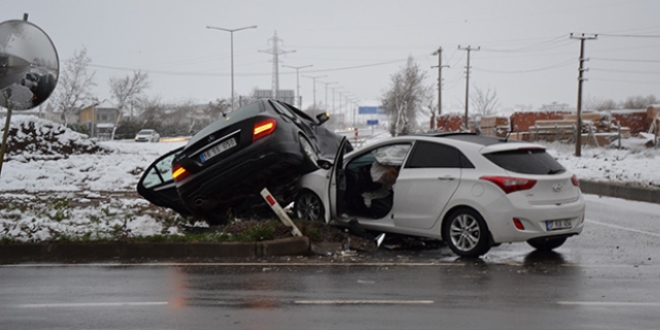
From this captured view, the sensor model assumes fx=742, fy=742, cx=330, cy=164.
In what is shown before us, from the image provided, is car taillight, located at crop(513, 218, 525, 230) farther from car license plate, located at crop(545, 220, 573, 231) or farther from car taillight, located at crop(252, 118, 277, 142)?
car taillight, located at crop(252, 118, 277, 142)

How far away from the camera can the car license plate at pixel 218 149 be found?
10.6 meters

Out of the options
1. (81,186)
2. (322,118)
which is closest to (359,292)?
(322,118)

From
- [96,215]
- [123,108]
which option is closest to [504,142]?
Result: [96,215]

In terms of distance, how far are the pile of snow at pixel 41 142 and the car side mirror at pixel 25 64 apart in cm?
1597

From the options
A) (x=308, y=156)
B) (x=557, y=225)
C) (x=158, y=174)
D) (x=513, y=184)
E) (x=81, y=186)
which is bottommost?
(x=81, y=186)

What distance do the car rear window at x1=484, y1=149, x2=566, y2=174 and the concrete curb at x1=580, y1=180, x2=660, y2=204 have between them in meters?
9.14

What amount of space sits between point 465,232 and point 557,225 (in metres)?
1.12

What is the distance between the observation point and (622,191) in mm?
18719

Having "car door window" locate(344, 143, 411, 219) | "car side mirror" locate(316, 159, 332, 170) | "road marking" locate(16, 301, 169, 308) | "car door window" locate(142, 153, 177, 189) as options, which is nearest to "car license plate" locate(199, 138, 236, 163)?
"car side mirror" locate(316, 159, 332, 170)

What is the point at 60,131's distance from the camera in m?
27.8

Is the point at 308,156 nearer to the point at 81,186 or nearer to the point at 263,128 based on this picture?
the point at 263,128

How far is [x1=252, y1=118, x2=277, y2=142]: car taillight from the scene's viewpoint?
1044 cm

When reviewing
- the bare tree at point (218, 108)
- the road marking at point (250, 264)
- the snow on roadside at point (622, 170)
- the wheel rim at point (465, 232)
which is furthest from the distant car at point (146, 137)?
the wheel rim at point (465, 232)

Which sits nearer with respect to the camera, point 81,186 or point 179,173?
point 179,173
